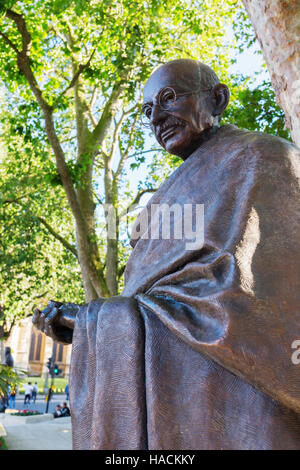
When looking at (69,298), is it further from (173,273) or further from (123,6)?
(173,273)

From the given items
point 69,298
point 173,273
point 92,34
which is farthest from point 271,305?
point 69,298

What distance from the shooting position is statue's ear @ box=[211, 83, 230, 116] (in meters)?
2.11

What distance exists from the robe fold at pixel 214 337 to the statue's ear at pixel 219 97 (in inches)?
16.1

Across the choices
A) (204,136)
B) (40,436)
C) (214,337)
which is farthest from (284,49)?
(40,436)

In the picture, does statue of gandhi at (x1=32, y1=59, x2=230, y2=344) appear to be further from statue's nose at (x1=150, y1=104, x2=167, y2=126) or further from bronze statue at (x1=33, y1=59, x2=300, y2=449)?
bronze statue at (x1=33, y1=59, x2=300, y2=449)

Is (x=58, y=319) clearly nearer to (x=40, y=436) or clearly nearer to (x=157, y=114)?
(x=157, y=114)

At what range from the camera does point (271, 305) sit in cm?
144

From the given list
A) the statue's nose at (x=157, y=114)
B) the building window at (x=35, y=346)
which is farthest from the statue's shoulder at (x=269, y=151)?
the building window at (x=35, y=346)

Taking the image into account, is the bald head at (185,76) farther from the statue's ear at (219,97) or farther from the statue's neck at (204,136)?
the statue's neck at (204,136)

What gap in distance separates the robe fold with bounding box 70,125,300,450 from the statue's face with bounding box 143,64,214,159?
36cm

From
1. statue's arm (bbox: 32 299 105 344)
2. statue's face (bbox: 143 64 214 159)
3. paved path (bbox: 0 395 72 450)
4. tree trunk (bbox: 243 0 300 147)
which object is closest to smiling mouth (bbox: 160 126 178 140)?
statue's face (bbox: 143 64 214 159)

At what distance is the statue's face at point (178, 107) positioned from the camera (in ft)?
6.66

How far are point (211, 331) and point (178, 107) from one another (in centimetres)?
98

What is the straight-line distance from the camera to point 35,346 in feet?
167
